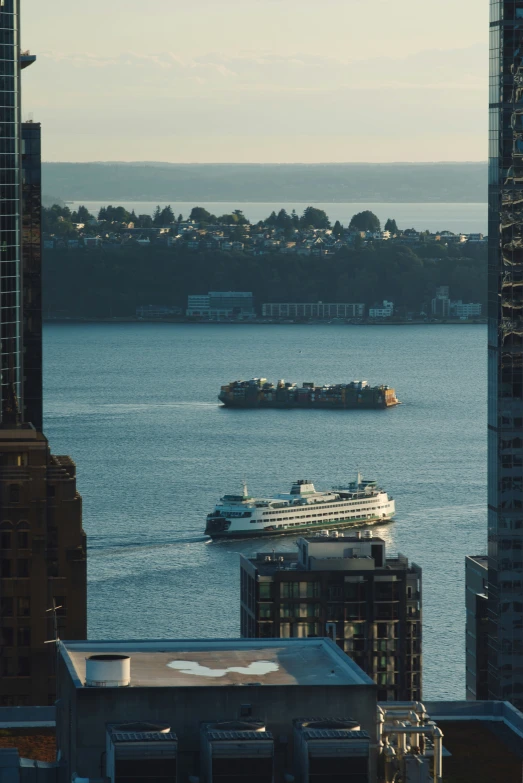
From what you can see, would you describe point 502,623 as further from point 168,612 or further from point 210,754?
point 210,754

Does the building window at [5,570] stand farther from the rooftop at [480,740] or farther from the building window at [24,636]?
the rooftop at [480,740]

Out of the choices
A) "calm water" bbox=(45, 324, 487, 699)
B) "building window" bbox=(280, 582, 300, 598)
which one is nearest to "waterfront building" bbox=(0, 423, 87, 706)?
"building window" bbox=(280, 582, 300, 598)

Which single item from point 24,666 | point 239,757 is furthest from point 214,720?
point 24,666

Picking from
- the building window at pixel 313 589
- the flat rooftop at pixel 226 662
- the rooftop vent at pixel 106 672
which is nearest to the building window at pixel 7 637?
the building window at pixel 313 589

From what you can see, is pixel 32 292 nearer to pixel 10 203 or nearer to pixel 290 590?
pixel 10 203

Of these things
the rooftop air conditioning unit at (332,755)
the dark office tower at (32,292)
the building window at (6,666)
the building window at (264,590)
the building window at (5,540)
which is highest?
the dark office tower at (32,292)

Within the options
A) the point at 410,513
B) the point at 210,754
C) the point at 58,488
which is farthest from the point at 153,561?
the point at 210,754

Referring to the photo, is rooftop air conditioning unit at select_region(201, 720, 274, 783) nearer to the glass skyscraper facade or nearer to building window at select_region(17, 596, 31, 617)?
building window at select_region(17, 596, 31, 617)
